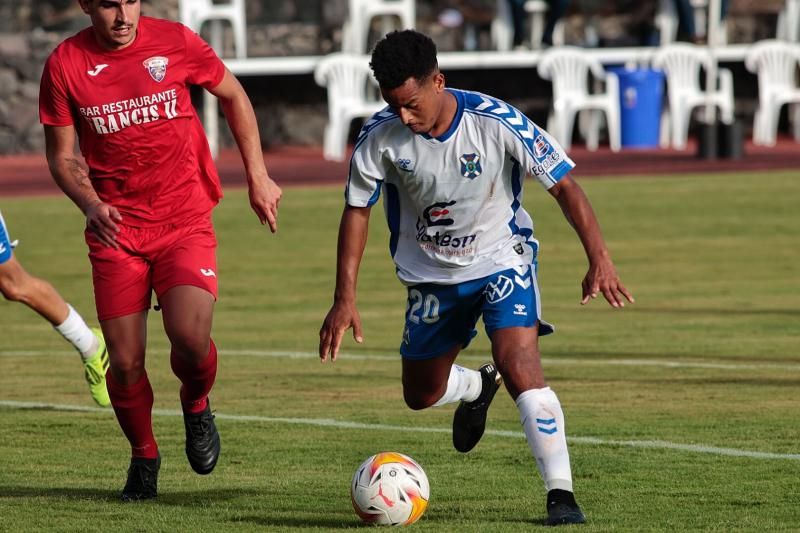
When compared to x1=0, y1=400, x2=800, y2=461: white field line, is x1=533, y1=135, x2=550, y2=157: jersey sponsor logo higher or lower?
higher

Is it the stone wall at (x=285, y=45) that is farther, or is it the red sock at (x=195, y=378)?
the stone wall at (x=285, y=45)

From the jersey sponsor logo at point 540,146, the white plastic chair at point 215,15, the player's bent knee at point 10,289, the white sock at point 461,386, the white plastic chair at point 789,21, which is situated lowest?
the white plastic chair at point 789,21

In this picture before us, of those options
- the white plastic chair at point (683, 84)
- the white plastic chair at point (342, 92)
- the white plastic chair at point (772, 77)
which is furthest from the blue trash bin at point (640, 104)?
the white plastic chair at point (342, 92)

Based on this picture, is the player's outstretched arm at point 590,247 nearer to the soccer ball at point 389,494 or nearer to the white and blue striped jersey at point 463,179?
the white and blue striped jersey at point 463,179

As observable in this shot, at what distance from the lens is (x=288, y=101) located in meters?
34.2

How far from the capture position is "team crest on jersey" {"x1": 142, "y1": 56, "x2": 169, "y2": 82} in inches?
293

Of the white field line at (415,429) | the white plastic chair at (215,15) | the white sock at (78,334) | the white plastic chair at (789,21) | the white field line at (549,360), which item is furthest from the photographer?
the white plastic chair at (789,21)

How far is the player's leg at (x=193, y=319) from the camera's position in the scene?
7.36m

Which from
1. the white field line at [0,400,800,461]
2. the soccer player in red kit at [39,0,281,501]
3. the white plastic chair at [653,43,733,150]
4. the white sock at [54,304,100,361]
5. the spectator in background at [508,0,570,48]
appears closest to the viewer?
the soccer player in red kit at [39,0,281,501]

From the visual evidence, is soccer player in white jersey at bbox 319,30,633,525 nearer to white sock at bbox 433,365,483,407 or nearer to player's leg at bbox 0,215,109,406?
white sock at bbox 433,365,483,407

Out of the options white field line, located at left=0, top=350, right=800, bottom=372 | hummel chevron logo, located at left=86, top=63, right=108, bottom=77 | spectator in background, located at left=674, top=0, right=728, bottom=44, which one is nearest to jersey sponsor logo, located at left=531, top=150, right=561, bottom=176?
hummel chevron logo, located at left=86, top=63, right=108, bottom=77

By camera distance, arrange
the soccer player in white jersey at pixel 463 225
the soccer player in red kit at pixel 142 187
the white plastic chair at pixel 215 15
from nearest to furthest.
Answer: the soccer player in white jersey at pixel 463 225 → the soccer player in red kit at pixel 142 187 → the white plastic chair at pixel 215 15

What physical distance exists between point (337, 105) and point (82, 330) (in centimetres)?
2260

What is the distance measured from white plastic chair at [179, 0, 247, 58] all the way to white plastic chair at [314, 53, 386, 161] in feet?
5.04
